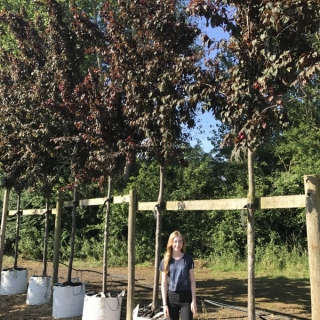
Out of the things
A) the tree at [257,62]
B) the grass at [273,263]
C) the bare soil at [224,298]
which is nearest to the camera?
the tree at [257,62]

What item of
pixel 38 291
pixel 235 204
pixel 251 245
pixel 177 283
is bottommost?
pixel 38 291

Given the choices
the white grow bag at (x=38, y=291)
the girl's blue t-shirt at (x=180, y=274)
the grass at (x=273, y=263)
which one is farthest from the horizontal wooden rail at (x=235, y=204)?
the grass at (x=273, y=263)

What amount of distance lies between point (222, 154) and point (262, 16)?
41.7ft

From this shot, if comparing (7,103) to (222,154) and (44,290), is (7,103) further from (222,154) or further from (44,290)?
(222,154)

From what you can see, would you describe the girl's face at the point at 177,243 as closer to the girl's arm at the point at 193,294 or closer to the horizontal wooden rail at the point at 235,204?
the girl's arm at the point at 193,294

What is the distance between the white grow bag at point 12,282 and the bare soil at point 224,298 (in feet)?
0.74

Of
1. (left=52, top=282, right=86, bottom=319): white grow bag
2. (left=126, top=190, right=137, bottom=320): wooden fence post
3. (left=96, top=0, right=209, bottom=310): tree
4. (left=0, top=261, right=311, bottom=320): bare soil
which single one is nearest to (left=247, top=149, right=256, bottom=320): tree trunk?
(left=96, top=0, right=209, bottom=310): tree

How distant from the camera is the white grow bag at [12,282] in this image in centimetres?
837

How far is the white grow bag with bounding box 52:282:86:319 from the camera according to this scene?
20.6 ft

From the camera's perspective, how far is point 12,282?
8375 mm

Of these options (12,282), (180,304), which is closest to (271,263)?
(12,282)

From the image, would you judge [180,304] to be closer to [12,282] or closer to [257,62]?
[257,62]

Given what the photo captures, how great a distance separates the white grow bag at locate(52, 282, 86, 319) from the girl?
2.59m

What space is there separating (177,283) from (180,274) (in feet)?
0.32
